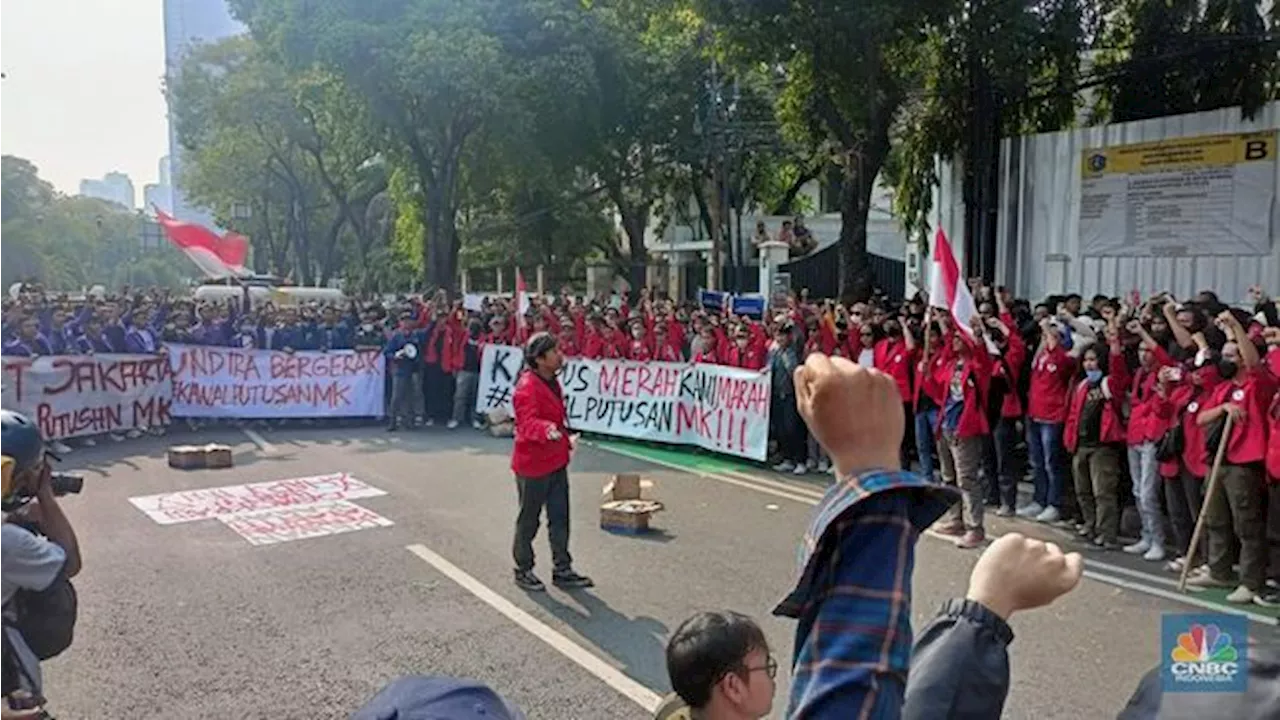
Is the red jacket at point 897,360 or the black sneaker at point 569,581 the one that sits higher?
the red jacket at point 897,360

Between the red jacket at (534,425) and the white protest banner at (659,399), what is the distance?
5313 millimetres

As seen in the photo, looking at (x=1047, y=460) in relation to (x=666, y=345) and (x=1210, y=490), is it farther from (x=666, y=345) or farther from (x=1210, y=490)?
(x=666, y=345)

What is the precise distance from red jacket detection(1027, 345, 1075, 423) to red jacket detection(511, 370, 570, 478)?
4.43m

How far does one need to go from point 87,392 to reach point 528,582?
31.1ft

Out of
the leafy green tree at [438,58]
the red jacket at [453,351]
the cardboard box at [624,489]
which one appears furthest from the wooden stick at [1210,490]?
the leafy green tree at [438,58]

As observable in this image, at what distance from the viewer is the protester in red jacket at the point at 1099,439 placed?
8.55 m

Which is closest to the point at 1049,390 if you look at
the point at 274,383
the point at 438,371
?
the point at 438,371

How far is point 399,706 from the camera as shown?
149 cm

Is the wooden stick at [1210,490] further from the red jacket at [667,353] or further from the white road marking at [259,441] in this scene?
the white road marking at [259,441]

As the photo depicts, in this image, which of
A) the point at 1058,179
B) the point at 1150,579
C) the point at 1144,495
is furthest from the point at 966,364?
the point at 1058,179

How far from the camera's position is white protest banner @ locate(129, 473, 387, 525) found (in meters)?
9.73

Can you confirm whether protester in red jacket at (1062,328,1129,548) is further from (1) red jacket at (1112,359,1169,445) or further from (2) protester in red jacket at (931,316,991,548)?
(2) protester in red jacket at (931,316,991,548)

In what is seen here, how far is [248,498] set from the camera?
10.4 m

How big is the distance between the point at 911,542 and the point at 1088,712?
14.1 ft
